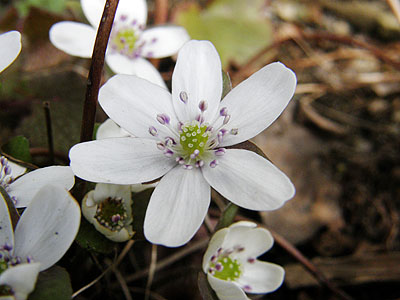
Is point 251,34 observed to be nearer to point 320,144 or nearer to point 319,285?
point 320,144

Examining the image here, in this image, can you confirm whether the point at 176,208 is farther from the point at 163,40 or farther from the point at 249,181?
the point at 163,40

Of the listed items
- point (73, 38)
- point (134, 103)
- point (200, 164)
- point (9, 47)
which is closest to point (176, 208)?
point (200, 164)

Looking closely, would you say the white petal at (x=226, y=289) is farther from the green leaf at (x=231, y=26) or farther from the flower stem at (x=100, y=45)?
the green leaf at (x=231, y=26)

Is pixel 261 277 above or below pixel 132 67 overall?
below

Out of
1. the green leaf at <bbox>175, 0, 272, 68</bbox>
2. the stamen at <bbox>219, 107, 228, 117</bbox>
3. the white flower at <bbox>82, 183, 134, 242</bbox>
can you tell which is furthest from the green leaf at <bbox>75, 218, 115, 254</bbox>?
the green leaf at <bbox>175, 0, 272, 68</bbox>

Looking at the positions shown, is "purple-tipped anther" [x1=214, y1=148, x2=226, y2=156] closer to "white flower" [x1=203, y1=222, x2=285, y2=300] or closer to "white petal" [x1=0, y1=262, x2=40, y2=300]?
"white flower" [x1=203, y1=222, x2=285, y2=300]

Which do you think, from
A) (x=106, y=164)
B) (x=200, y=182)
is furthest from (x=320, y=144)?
(x=106, y=164)

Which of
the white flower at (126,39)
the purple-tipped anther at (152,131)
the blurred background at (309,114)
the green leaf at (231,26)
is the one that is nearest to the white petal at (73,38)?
the white flower at (126,39)
